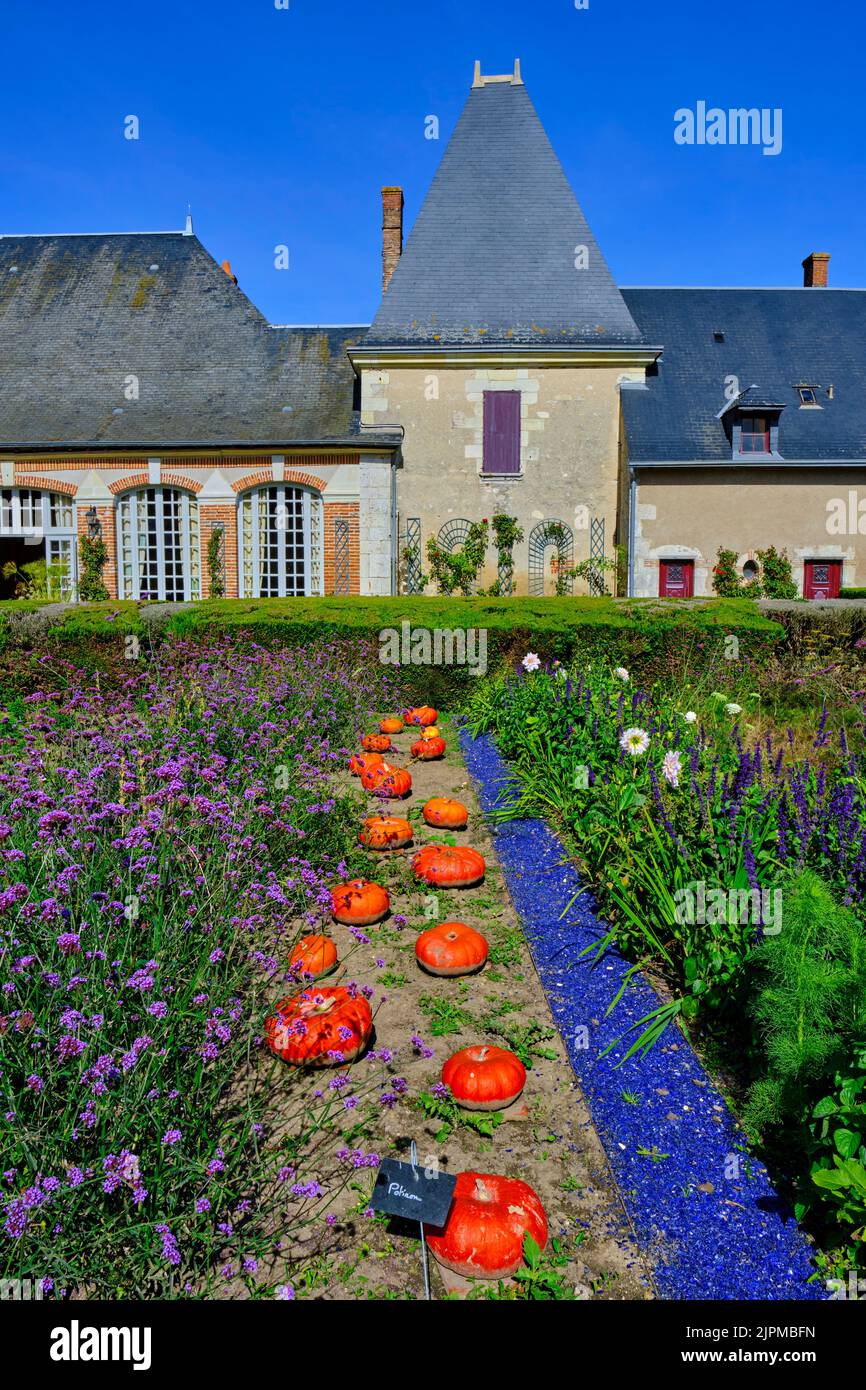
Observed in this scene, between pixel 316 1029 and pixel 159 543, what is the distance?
14.9 metres

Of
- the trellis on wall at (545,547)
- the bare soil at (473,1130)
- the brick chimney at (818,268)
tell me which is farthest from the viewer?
the brick chimney at (818,268)

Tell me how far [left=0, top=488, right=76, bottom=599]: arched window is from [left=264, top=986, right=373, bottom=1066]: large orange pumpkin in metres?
15.2

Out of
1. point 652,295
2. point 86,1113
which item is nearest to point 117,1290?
point 86,1113

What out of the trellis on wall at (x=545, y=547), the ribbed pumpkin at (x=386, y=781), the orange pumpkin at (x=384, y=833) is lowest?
the orange pumpkin at (x=384, y=833)

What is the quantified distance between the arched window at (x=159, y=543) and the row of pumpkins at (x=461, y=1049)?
12.7m

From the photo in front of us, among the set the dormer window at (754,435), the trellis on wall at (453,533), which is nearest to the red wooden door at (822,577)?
the dormer window at (754,435)

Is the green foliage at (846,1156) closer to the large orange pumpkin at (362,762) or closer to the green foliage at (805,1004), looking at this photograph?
the green foliage at (805,1004)

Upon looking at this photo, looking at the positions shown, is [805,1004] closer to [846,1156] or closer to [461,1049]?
[846,1156]

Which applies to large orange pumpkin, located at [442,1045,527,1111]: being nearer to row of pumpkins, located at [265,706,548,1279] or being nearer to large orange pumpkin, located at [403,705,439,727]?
row of pumpkins, located at [265,706,548,1279]

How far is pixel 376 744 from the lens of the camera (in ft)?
22.0

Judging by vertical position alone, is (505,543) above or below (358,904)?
above

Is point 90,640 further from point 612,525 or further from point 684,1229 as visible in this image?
point 612,525

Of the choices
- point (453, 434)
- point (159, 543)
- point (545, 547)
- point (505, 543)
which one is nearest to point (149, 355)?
point (159, 543)

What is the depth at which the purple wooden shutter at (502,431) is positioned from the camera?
16562mm
